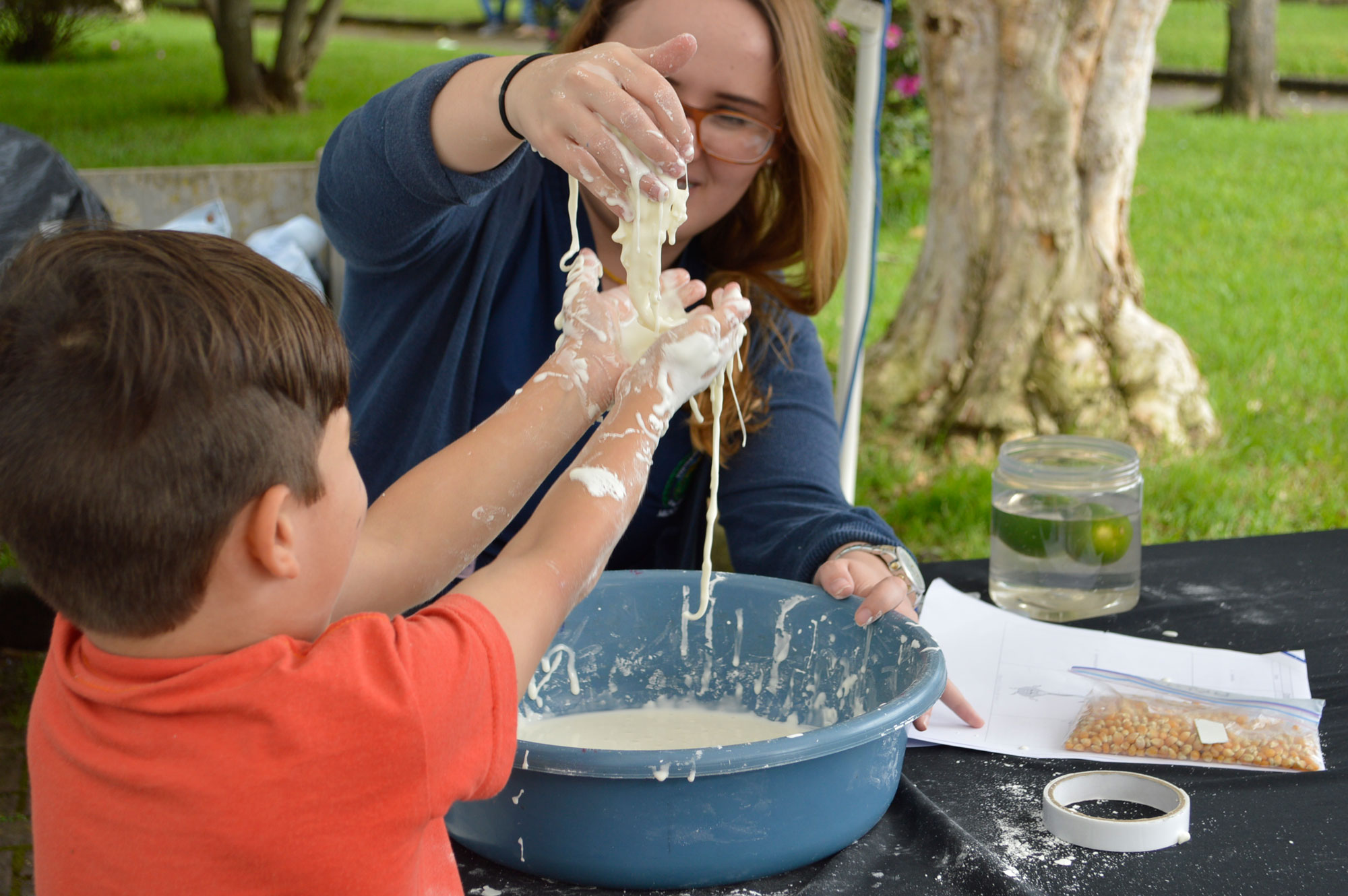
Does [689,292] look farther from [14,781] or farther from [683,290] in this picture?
[14,781]

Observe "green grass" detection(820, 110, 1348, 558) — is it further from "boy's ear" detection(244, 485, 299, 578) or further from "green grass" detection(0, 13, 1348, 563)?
"boy's ear" detection(244, 485, 299, 578)

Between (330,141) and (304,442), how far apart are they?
0.92m

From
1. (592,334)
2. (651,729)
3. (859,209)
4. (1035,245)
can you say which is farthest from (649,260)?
(1035,245)

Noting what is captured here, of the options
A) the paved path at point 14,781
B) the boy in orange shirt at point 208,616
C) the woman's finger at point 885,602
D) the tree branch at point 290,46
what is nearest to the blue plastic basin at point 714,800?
the woman's finger at point 885,602

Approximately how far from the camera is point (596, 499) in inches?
43.4

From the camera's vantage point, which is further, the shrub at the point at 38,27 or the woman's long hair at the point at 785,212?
the shrub at the point at 38,27

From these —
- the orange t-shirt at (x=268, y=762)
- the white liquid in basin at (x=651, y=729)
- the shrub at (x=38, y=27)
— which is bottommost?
the white liquid in basin at (x=651, y=729)

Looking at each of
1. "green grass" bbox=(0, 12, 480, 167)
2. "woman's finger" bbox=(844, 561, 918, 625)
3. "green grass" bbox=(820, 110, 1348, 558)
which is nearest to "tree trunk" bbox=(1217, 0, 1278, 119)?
"green grass" bbox=(820, 110, 1348, 558)

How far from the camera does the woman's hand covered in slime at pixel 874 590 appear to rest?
4.58 ft

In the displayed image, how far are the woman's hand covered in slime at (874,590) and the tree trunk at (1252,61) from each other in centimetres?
883

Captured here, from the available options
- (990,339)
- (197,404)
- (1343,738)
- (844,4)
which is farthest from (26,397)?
(990,339)

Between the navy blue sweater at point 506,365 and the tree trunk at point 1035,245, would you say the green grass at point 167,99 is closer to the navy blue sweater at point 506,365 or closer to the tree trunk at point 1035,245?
the tree trunk at point 1035,245

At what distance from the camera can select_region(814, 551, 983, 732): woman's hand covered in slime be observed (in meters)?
1.39

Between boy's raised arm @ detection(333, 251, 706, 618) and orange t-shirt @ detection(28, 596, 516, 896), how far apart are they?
32 cm
